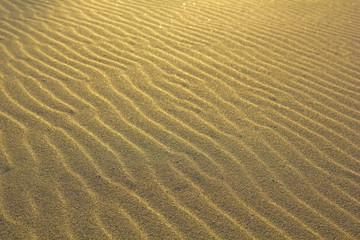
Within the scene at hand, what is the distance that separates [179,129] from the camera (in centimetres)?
319

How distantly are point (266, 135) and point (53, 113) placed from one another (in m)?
2.01

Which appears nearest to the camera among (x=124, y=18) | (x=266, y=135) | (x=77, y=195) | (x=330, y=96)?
(x=77, y=195)

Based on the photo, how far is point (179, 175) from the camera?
2746 mm

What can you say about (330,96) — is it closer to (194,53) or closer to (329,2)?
(194,53)

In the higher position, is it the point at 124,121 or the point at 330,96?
the point at 330,96

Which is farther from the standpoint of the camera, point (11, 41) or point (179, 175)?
point (11, 41)

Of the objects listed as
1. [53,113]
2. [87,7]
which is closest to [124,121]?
[53,113]

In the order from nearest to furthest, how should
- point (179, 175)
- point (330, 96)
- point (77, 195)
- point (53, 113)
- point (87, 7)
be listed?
Result: point (77, 195) → point (179, 175) → point (53, 113) → point (330, 96) → point (87, 7)

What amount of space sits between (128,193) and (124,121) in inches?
34.0

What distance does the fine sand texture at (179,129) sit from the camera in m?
2.44

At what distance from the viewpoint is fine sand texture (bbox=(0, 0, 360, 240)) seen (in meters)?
2.44

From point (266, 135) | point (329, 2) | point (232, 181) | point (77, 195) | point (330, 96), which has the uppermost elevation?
point (329, 2)

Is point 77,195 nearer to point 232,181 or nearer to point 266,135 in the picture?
point 232,181

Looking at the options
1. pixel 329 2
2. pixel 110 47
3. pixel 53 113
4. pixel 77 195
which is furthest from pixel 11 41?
pixel 329 2
